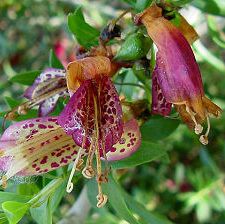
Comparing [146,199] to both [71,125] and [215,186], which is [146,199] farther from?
[71,125]

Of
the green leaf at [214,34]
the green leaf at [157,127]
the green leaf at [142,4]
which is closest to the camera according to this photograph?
the green leaf at [142,4]

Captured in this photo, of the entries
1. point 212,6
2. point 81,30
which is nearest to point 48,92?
point 81,30

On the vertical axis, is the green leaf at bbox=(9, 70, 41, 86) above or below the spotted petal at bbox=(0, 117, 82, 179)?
below

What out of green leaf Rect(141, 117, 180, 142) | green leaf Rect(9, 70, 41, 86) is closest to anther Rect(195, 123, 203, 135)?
green leaf Rect(141, 117, 180, 142)

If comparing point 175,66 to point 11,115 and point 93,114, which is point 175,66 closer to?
point 93,114

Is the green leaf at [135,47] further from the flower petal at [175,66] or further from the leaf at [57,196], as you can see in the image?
the leaf at [57,196]

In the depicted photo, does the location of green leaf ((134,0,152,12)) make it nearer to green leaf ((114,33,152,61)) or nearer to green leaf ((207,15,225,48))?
green leaf ((114,33,152,61))

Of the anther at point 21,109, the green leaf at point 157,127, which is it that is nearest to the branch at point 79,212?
the green leaf at point 157,127
